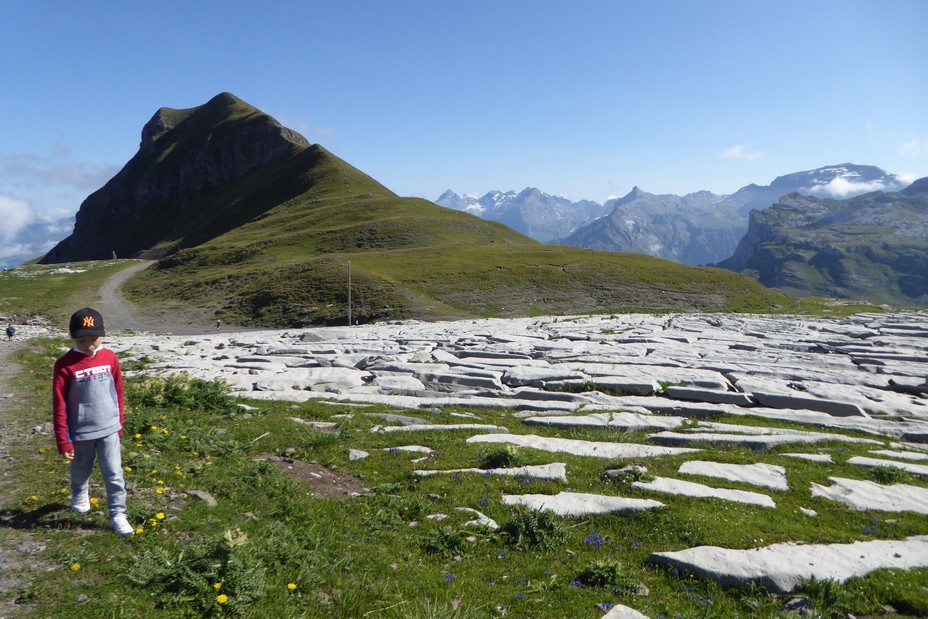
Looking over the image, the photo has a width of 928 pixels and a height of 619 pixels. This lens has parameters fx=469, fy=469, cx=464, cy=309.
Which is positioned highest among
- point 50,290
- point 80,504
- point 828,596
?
point 50,290

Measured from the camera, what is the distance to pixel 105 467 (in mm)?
6738

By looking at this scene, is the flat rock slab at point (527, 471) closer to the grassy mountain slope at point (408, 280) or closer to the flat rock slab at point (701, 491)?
the flat rock slab at point (701, 491)

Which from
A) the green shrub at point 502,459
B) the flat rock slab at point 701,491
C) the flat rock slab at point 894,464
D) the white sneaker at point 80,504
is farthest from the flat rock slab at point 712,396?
the white sneaker at point 80,504

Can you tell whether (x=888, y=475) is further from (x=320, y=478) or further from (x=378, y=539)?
(x=320, y=478)

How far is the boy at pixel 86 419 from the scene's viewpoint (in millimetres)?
6578

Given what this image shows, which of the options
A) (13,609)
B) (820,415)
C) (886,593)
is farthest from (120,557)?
(820,415)

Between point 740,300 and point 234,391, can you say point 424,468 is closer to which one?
point 234,391

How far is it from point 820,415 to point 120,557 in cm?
1772

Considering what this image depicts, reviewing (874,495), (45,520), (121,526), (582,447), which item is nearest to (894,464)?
(874,495)

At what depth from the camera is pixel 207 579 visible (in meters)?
5.61

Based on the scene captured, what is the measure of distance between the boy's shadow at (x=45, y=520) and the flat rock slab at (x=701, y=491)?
910 centimetres

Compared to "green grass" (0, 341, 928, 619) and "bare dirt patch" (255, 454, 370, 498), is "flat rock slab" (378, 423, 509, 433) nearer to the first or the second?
"green grass" (0, 341, 928, 619)

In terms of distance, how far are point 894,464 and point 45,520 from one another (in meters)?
15.9

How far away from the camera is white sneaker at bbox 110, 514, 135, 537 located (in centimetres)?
644
